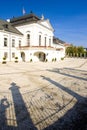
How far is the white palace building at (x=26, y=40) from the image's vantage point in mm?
31719

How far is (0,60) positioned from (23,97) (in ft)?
77.2

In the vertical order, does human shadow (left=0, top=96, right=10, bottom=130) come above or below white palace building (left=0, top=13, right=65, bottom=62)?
below

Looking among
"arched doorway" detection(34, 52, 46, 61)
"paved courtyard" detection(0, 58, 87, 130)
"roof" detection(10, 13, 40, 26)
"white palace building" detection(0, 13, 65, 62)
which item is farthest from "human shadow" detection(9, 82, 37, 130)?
"roof" detection(10, 13, 40, 26)

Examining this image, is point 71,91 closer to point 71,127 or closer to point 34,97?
point 34,97

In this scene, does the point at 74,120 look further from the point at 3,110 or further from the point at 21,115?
the point at 3,110

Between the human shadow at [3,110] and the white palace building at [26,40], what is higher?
the white palace building at [26,40]

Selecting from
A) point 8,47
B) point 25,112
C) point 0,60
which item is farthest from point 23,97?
point 8,47

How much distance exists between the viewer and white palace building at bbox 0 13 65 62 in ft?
104

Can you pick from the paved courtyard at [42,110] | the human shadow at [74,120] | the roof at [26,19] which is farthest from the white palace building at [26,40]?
the human shadow at [74,120]

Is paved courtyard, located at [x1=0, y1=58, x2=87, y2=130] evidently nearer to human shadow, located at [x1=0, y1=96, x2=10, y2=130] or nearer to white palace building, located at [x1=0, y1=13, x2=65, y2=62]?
human shadow, located at [x1=0, y1=96, x2=10, y2=130]

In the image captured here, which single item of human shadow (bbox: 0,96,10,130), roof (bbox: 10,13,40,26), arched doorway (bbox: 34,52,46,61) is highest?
roof (bbox: 10,13,40,26)

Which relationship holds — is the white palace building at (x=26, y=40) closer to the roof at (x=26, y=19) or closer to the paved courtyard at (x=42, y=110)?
the roof at (x=26, y=19)

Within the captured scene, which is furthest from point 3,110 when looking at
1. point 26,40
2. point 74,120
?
point 26,40

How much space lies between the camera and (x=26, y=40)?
3684 cm
